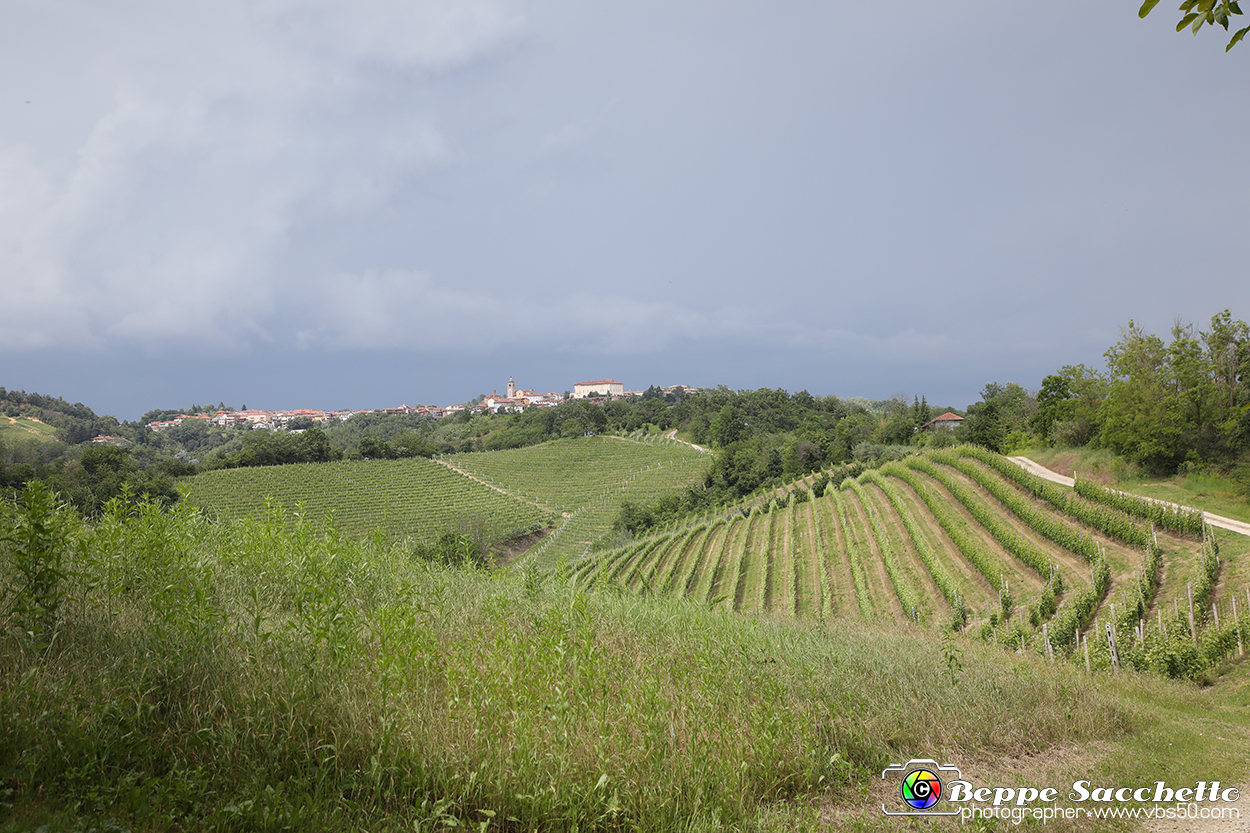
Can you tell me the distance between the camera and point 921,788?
3.75m

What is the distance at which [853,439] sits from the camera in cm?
6075

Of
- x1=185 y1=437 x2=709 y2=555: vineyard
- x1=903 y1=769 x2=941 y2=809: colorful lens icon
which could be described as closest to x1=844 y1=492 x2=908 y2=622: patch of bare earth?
x1=903 y1=769 x2=941 y2=809: colorful lens icon

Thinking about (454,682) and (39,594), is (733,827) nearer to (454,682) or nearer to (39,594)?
(454,682)

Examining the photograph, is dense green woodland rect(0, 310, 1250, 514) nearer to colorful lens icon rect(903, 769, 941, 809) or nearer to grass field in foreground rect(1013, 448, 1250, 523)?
grass field in foreground rect(1013, 448, 1250, 523)

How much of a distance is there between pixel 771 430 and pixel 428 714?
90071 mm

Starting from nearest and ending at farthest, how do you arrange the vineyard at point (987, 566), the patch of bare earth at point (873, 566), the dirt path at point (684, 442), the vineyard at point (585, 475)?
1. the vineyard at point (987, 566)
2. the patch of bare earth at point (873, 566)
3. the vineyard at point (585, 475)
4. the dirt path at point (684, 442)

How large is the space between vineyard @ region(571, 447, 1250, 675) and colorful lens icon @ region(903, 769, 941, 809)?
3.77m

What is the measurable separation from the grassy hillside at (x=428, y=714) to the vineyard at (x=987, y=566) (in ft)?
9.13

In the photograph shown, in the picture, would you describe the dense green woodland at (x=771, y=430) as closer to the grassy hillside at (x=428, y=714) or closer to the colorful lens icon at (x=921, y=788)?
the grassy hillside at (x=428, y=714)

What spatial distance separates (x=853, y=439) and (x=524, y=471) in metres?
42.1

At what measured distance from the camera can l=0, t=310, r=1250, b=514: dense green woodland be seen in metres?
22.5

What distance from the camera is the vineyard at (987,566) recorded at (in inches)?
468

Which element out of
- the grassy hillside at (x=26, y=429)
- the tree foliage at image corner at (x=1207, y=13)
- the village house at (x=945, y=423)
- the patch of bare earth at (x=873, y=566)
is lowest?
the patch of bare earth at (x=873, y=566)

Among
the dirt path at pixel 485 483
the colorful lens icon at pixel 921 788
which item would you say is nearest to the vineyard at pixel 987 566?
the colorful lens icon at pixel 921 788
